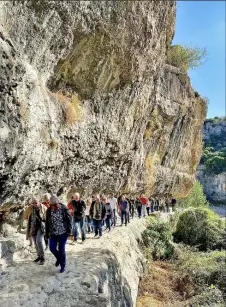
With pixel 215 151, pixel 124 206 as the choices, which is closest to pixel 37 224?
pixel 124 206

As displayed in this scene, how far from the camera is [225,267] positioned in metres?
18.5

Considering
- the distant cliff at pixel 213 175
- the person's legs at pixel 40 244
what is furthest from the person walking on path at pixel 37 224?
the distant cliff at pixel 213 175

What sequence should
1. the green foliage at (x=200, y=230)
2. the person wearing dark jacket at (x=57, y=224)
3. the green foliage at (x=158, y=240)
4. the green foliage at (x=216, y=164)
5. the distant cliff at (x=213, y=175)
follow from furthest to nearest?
the green foliage at (x=216, y=164), the distant cliff at (x=213, y=175), the green foliage at (x=200, y=230), the green foliage at (x=158, y=240), the person wearing dark jacket at (x=57, y=224)

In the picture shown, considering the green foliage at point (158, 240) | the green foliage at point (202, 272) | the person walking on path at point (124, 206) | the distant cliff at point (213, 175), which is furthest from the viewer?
the distant cliff at point (213, 175)

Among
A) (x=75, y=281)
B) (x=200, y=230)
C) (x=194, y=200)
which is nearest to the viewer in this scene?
(x=75, y=281)

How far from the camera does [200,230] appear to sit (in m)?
26.4

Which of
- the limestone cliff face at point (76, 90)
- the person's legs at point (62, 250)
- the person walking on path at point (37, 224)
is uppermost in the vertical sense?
the limestone cliff face at point (76, 90)

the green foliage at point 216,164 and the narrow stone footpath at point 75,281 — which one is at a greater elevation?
the green foliage at point 216,164

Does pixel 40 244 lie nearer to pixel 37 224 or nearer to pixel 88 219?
pixel 37 224

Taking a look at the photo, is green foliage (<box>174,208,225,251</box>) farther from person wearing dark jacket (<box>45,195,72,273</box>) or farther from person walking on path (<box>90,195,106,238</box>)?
person wearing dark jacket (<box>45,195,72,273</box>)

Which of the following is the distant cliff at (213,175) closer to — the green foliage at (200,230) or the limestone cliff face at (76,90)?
the green foliage at (200,230)

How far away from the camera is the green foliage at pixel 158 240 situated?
2009 centimetres

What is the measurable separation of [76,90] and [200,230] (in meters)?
15.9

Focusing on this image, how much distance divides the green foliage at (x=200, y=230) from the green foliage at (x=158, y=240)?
430cm
